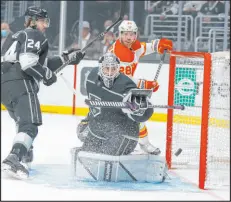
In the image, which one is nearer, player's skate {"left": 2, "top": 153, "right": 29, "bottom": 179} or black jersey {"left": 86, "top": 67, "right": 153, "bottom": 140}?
player's skate {"left": 2, "top": 153, "right": 29, "bottom": 179}

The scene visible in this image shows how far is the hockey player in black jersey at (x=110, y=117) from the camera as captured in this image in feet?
12.1

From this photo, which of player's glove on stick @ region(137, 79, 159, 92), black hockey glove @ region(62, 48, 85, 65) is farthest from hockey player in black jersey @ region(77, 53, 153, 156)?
player's glove on stick @ region(137, 79, 159, 92)

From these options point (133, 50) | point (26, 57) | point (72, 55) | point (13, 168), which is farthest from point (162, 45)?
point (13, 168)

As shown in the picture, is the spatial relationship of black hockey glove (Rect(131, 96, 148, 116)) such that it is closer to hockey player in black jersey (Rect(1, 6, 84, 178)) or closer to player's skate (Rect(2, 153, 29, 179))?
hockey player in black jersey (Rect(1, 6, 84, 178))

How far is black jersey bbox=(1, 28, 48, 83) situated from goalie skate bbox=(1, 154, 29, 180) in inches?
18.0

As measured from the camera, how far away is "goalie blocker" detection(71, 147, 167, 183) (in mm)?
3660

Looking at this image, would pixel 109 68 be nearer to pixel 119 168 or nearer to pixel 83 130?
pixel 119 168

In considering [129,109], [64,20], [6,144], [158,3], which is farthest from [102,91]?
[158,3]

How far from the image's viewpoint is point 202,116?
3609 millimetres

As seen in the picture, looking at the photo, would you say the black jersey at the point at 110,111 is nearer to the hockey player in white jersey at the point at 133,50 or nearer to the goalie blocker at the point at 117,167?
the goalie blocker at the point at 117,167

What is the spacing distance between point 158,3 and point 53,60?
4635 mm

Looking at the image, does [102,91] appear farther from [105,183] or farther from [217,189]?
[217,189]

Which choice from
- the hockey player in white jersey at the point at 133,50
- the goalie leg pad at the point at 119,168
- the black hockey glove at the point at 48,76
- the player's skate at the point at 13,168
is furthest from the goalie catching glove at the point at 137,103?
the hockey player in white jersey at the point at 133,50

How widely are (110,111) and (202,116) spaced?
49 cm
